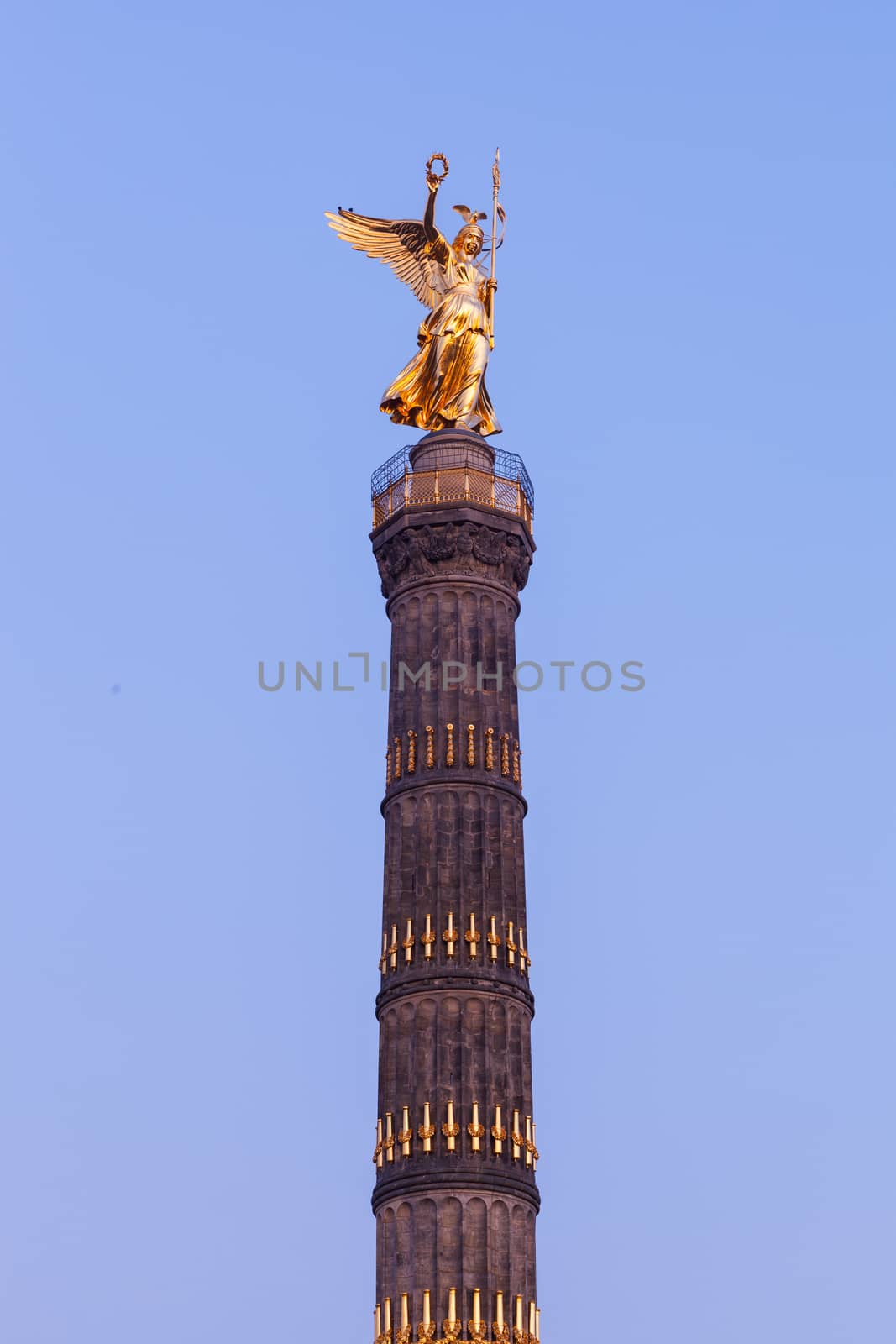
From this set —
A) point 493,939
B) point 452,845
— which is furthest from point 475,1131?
A: point 452,845

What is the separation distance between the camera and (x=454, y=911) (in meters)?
73.2

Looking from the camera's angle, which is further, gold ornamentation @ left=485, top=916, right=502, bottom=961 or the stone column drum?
gold ornamentation @ left=485, top=916, right=502, bottom=961

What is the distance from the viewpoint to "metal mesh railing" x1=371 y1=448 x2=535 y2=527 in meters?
79.6

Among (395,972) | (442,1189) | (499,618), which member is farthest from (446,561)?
(442,1189)

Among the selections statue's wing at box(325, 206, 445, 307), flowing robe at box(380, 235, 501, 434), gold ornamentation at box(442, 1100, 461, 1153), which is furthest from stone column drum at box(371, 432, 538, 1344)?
statue's wing at box(325, 206, 445, 307)

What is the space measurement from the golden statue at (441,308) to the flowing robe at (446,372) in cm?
3

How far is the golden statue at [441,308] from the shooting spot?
8188cm

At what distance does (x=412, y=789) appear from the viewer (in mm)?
75500

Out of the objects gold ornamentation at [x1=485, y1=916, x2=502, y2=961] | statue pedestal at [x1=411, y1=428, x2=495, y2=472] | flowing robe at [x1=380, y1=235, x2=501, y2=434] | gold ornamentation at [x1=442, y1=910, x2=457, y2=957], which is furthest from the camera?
flowing robe at [x1=380, y1=235, x2=501, y2=434]

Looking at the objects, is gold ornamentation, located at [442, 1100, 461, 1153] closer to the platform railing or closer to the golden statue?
the platform railing

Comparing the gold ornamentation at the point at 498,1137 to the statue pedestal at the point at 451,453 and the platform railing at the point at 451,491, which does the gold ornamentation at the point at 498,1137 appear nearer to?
the platform railing at the point at 451,491

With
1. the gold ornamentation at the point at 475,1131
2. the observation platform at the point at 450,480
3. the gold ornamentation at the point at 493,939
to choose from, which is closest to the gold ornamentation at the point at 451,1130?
the gold ornamentation at the point at 475,1131

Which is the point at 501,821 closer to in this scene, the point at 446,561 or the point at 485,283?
the point at 446,561

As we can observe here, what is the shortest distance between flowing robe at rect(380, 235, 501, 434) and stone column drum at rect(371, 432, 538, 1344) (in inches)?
47.1
